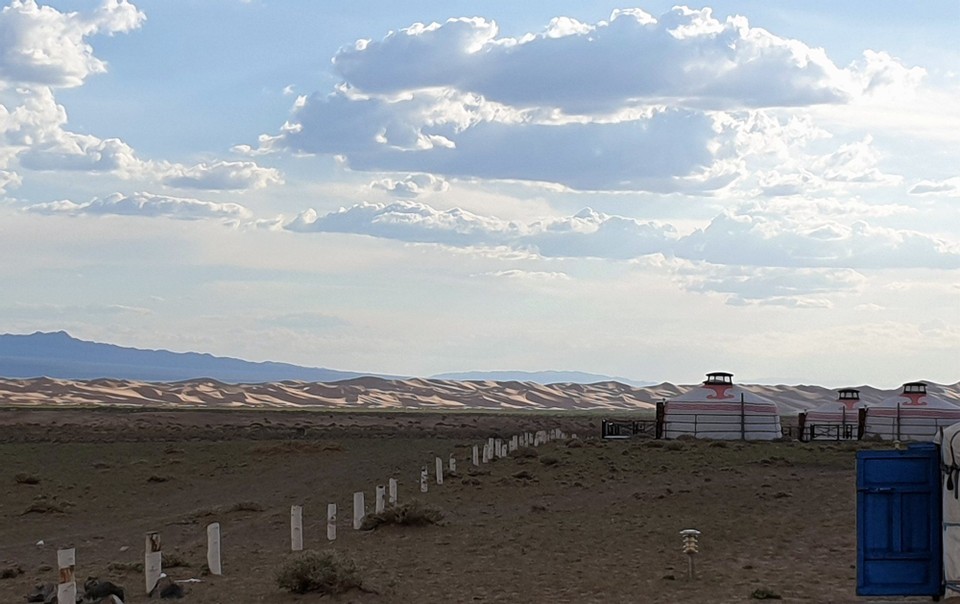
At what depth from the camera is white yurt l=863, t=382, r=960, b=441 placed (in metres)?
63.4

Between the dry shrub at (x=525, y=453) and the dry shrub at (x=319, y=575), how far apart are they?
84.1 feet

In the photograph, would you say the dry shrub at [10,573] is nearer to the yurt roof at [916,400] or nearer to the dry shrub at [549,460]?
the dry shrub at [549,460]

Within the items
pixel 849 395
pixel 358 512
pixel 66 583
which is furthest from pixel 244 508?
pixel 849 395

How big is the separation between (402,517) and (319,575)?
289 inches

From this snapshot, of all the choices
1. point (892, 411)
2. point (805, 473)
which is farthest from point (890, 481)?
point (892, 411)

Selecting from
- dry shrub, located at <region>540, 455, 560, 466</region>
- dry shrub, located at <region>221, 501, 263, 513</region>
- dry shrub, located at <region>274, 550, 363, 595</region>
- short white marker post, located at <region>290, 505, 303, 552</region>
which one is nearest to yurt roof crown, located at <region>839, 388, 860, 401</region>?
dry shrub, located at <region>540, 455, 560, 466</region>

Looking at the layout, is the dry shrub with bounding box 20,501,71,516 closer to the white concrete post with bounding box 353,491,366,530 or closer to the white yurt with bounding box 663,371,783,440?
the white concrete post with bounding box 353,491,366,530

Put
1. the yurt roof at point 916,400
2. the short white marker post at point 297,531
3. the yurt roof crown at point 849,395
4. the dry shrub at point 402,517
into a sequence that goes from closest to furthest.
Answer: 1. the short white marker post at point 297,531
2. the dry shrub at point 402,517
3. the yurt roof at point 916,400
4. the yurt roof crown at point 849,395

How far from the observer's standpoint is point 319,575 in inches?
644

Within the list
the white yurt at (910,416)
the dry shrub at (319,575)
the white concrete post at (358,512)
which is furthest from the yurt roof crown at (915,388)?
the dry shrub at (319,575)

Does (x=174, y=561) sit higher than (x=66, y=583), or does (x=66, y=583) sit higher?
(x=66, y=583)

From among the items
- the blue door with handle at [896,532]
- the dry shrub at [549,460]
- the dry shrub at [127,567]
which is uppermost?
the blue door with handle at [896,532]

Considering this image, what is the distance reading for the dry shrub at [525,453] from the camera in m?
42.6

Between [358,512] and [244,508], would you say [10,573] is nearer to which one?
[358,512]
